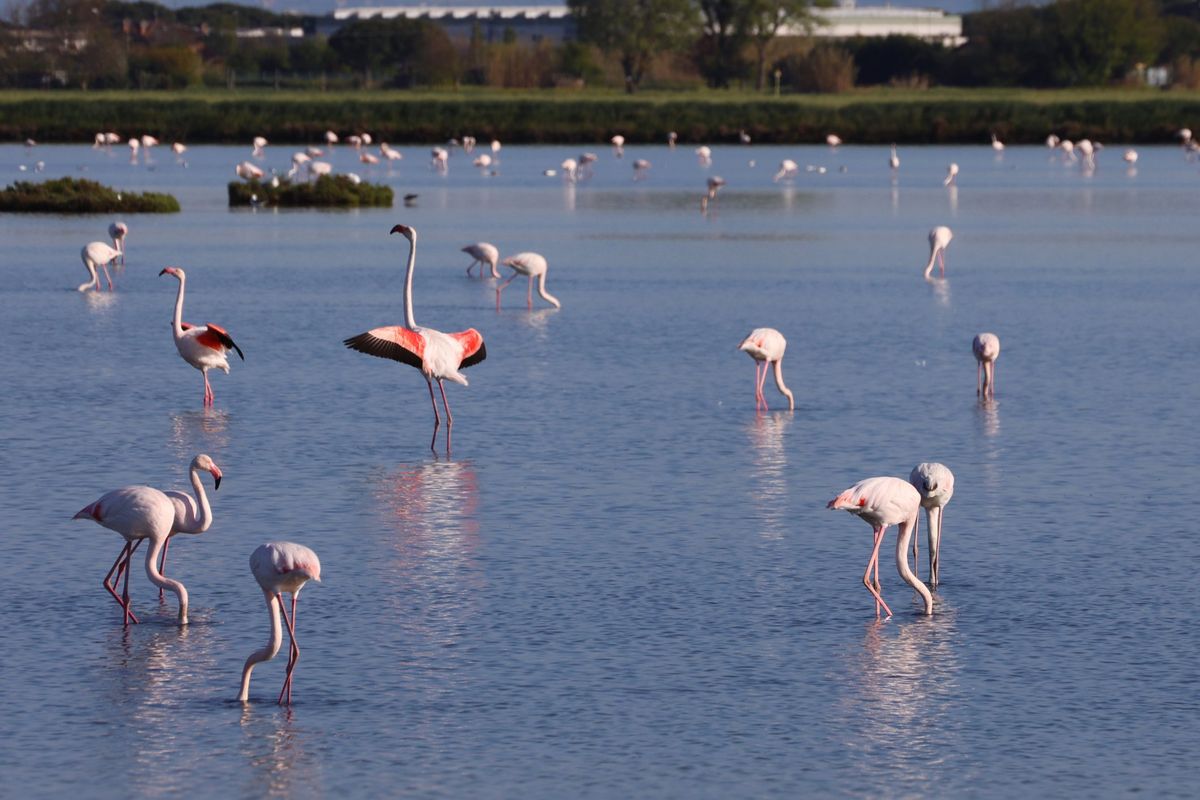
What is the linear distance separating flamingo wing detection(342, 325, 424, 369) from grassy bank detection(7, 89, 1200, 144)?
6163 centimetres

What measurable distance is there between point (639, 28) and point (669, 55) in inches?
334

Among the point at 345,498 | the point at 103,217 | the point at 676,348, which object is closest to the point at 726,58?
the point at 103,217

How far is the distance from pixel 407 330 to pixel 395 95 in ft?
300

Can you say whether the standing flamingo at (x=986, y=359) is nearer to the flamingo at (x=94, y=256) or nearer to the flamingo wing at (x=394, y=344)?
the flamingo wing at (x=394, y=344)

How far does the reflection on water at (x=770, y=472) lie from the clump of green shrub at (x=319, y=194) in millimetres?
29566

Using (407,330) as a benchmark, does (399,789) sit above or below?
below

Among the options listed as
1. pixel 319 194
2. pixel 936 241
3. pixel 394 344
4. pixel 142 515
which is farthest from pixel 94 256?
pixel 319 194

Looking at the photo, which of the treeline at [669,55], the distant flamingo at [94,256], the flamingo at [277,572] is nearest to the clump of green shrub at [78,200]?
the distant flamingo at [94,256]

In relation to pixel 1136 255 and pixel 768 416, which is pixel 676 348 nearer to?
pixel 768 416

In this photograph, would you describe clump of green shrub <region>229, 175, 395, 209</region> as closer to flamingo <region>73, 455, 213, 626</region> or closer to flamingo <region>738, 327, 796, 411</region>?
flamingo <region>738, 327, 796, 411</region>

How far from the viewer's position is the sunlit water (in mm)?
7965

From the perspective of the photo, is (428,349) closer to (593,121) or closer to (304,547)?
(304,547)

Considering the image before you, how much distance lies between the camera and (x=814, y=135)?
76.4 metres

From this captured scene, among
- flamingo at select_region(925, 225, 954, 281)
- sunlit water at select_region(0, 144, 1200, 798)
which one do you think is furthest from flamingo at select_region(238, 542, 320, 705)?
flamingo at select_region(925, 225, 954, 281)
